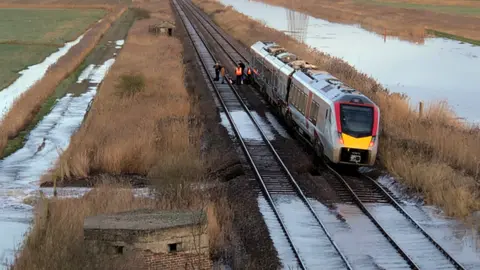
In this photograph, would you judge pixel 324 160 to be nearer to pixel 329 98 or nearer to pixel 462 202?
pixel 329 98

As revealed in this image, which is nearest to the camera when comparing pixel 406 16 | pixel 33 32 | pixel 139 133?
pixel 139 133

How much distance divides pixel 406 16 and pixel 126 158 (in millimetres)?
74263

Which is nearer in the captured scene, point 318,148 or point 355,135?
point 355,135

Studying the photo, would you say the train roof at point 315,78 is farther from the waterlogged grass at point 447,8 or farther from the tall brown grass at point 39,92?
the waterlogged grass at point 447,8

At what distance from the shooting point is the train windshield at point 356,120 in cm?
1930

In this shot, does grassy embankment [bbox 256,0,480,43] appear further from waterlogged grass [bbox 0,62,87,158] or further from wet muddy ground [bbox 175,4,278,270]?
wet muddy ground [bbox 175,4,278,270]

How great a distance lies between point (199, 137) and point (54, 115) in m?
11.0

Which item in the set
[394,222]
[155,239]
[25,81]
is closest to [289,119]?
[394,222]

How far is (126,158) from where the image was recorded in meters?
20.8

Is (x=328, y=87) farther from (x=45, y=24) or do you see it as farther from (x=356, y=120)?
(x=45, y=24)

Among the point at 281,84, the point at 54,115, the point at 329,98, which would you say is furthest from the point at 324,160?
the point at 54,115

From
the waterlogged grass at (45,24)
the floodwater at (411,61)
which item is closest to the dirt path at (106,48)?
the waterlogged grass at (45,24)

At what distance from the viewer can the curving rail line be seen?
13336 mm

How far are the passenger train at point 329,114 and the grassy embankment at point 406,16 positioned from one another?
137ft
